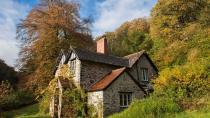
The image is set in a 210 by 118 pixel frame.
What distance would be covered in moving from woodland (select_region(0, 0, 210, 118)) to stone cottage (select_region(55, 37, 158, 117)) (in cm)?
122

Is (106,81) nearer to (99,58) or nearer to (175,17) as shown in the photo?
(99,58)

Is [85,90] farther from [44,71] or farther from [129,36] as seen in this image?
[129,36]

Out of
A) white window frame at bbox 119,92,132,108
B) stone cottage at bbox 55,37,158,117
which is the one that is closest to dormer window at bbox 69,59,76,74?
stone cottage at bbox 55,37,158,117

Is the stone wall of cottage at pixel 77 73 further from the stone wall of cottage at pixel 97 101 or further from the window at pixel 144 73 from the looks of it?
the window at pixel 144 73

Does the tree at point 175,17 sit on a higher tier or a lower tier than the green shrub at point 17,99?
higher

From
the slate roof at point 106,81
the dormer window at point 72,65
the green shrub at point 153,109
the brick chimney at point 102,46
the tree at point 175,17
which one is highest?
the tree at point 175,17

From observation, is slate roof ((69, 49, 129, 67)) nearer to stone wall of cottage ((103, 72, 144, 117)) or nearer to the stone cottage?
the stone cottage

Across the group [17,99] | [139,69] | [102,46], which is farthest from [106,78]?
[17,99]

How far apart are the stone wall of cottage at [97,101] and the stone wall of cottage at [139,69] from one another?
21.0 feet

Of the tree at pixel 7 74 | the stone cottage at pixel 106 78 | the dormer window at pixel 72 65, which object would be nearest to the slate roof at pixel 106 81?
the stone cottage at pixel 106 78

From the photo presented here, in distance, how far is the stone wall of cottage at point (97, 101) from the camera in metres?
25.4

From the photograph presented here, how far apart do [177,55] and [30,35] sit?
17.7 m

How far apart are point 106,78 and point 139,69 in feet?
18.3

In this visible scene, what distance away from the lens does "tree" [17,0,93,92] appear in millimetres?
35688
